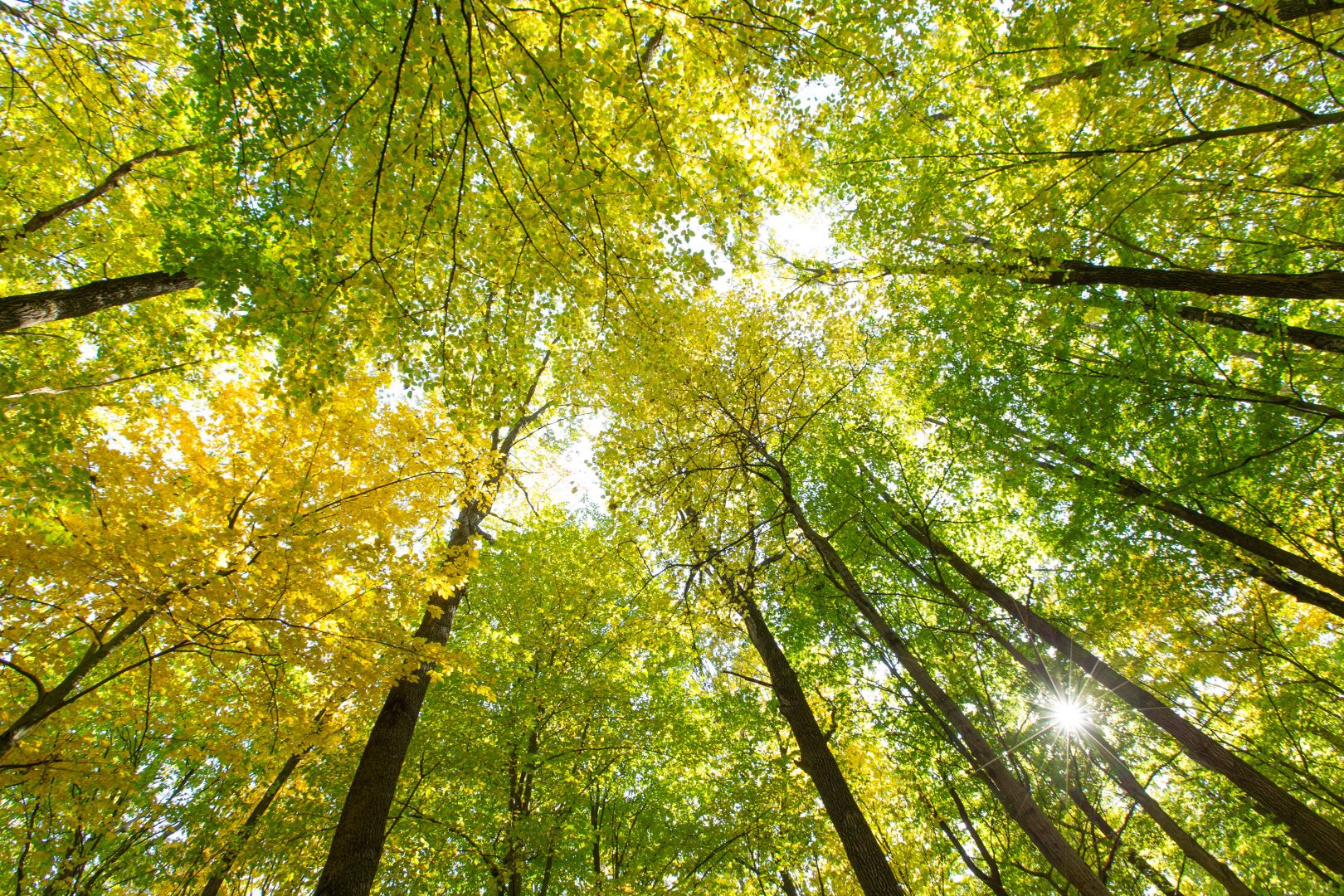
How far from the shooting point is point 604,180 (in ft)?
11.4

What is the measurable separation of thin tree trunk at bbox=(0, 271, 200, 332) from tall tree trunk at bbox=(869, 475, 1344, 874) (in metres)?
8.89

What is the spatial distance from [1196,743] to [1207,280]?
5390 millimetres

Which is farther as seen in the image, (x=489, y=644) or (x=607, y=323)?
(x=489, y=644)

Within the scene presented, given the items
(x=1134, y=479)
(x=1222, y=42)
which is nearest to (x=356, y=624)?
(x=1222, y=42)

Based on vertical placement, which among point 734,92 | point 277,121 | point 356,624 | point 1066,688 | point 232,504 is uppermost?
point 277,121

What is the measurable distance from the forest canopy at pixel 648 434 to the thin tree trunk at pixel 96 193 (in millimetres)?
108

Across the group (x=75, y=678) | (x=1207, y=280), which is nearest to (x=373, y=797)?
(x=75, y=678)

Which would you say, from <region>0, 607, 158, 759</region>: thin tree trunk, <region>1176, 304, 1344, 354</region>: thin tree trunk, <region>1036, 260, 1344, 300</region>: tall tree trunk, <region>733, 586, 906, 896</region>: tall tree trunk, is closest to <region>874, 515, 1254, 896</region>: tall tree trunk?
<region>733, 586, 906, 896</region>: tall tree trunk

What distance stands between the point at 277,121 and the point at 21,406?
4732 millimetres

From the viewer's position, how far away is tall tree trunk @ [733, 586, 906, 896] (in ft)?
13.9

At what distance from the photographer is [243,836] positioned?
Answer: 5.98 meters

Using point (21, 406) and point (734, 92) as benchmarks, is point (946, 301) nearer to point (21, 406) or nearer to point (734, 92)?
point (734, 92)

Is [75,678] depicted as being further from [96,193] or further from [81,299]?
[96,193]

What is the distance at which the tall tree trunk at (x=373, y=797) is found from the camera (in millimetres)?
4223
